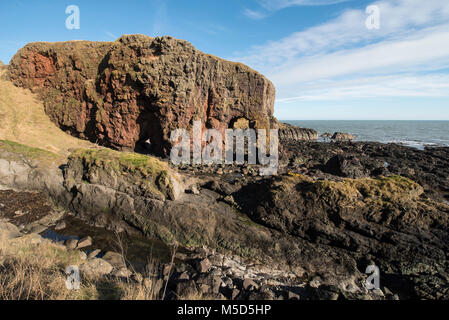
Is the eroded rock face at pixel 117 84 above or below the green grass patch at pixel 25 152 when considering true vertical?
above

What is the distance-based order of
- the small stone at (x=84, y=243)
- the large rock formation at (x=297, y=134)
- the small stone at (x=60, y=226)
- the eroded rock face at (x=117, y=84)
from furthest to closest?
the large rock formation at (x=297, y=134), the eroded rock face at (x=117, y=84), the small stone at (x=60, y=226), the small stone at (x=84, y=243)

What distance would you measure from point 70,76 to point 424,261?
103 feet

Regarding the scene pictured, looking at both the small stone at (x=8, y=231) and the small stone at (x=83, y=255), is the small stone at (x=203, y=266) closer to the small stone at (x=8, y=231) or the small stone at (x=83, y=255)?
the small stone at (x=83, y=255)

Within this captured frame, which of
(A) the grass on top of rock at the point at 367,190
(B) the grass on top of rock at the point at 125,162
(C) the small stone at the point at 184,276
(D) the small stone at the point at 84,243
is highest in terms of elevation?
(B) the grass on top of rock at the point at 125,162

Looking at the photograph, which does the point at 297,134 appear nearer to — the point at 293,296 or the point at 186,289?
the point at 293,296

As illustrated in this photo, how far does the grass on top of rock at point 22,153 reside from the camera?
47.9 ft

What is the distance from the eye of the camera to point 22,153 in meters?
14.9

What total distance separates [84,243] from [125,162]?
4.54 metres

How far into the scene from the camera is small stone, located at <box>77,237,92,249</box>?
10.1 meters

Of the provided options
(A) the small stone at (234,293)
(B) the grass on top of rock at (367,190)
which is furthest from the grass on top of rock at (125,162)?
(B) the grass on top of rock at (367,190)

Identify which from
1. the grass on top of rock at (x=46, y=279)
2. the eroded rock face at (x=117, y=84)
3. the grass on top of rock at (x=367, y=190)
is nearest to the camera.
→ the grass on top of rock at (x=46, y=279)

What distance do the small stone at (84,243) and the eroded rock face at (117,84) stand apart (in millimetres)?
15824

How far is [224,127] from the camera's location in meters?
29.2
